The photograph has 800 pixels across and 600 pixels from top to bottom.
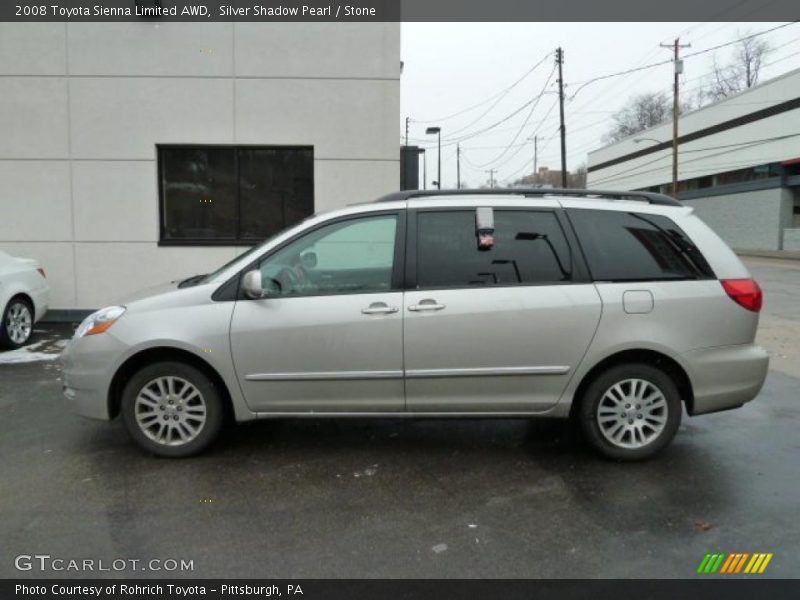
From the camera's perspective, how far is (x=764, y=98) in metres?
36.1

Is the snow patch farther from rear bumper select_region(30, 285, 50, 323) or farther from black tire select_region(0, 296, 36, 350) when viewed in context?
rear bumper select_region(30, 285, 50, 323)

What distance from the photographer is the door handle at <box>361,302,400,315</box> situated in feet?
13.0

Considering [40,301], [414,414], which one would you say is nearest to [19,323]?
[40,301]

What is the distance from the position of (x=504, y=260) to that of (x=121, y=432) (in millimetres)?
3308

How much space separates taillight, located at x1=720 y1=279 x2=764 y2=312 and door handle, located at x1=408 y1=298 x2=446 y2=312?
196cm

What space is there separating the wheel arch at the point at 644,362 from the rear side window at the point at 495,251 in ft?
2.11

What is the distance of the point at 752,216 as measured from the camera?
1500 inches

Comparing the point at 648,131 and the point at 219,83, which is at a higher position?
the point at 648,131

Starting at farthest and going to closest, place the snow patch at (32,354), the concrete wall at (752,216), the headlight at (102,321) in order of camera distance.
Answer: the concrete wall at (752,216), the snow patch at (32,354), the headlight at (102,321)

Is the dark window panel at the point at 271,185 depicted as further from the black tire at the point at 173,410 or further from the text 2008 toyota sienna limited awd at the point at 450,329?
the black tire at the point at 173,410

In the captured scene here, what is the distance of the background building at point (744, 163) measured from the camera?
34.2m

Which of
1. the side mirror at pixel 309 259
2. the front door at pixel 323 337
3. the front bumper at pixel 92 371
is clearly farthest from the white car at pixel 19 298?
the side mirror at pixel 309 259

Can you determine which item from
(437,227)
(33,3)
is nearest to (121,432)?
(437,227)
